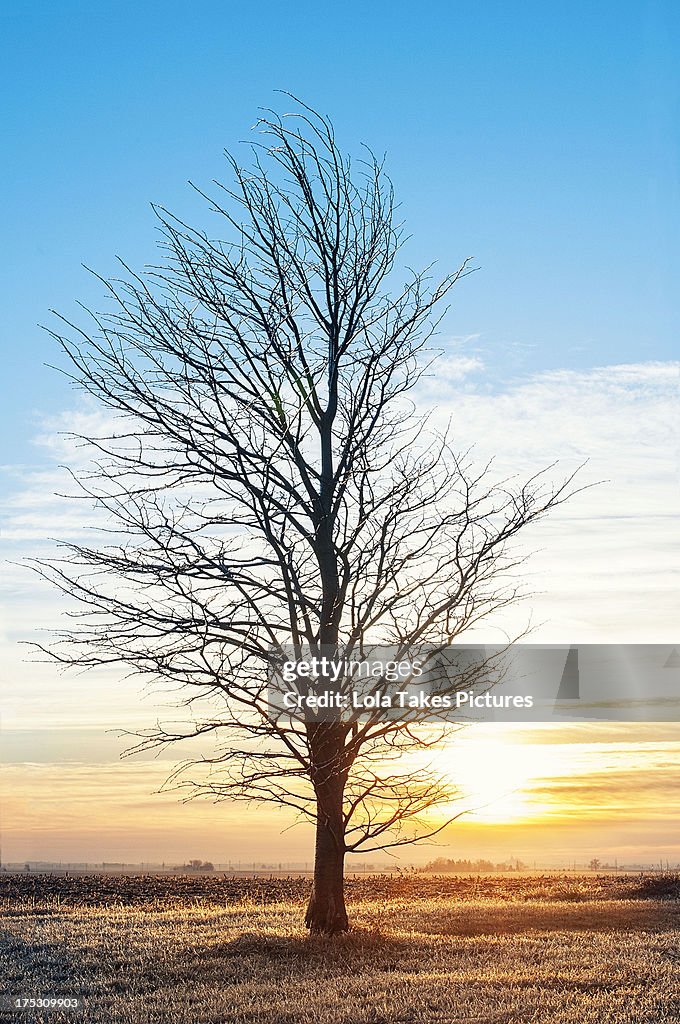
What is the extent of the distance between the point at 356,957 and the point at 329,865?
54.3 inches

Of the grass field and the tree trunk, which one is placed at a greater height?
the tree trunk

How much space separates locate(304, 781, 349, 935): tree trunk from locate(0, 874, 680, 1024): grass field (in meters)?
0.39

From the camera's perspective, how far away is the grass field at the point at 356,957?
9.64 metres

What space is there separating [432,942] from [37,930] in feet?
18.0

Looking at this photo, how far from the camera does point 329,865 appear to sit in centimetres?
1293

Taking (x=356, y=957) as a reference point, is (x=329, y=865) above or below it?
above

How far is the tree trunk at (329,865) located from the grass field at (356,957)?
0.39m

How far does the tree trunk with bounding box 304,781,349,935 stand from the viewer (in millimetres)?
12875

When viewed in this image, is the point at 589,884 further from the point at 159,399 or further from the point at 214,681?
the point at 159,399

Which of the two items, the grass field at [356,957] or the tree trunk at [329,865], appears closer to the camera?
the grass field at [356,957]

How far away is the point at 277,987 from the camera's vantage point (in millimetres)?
10422

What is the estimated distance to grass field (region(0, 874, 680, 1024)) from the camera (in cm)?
964

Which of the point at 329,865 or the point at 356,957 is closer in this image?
the point at 356,957

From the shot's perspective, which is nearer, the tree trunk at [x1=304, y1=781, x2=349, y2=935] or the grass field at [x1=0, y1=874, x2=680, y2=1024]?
the grass field at [x1=0, y1=874, x2=680, y2=1024]
